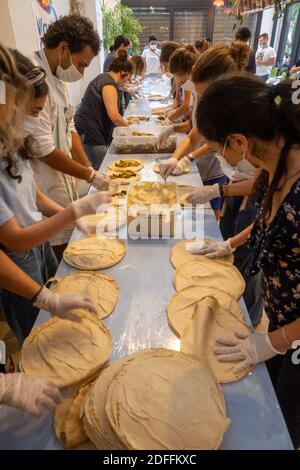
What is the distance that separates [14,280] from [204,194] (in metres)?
1.20

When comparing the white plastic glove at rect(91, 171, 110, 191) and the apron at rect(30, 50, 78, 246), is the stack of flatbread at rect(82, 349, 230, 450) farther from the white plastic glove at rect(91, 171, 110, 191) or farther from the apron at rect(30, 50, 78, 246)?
the white plastic glove at rect(91, 171, 110, 191)

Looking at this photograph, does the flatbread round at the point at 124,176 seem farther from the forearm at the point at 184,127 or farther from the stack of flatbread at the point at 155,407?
the stack of flatbread at the point at 155,407

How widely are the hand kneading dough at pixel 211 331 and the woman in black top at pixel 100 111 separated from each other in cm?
253

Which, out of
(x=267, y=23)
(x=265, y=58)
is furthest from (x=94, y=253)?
(x=267, y=23)

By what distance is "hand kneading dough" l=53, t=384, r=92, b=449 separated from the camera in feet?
2.61

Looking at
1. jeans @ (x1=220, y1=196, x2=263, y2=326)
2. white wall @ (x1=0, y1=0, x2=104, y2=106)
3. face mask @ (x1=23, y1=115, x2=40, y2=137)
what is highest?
white wall @ (x1=0, y1=0, x2=104, y2=106)

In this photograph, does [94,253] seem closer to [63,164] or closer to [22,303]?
[22,303]

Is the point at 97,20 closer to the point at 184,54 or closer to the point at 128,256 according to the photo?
the point at 184,54

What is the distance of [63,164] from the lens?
191 centimetres

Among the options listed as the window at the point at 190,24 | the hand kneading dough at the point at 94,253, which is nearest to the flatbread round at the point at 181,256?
the hand kneading dough at the point at 94,253

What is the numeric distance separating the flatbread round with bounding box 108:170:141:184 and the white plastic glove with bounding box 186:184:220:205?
61cm

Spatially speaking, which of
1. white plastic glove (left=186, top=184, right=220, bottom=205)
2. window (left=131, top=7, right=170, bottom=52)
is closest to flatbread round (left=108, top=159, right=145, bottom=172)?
white plastic glove (left=186, top=184, right=220, bottom=205)

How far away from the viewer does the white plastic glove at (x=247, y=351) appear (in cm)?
98

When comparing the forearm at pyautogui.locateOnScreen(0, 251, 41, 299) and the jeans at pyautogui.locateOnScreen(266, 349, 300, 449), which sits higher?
the forearm at pyautogui.locateOnScreen(0, 251, 41, 299)
